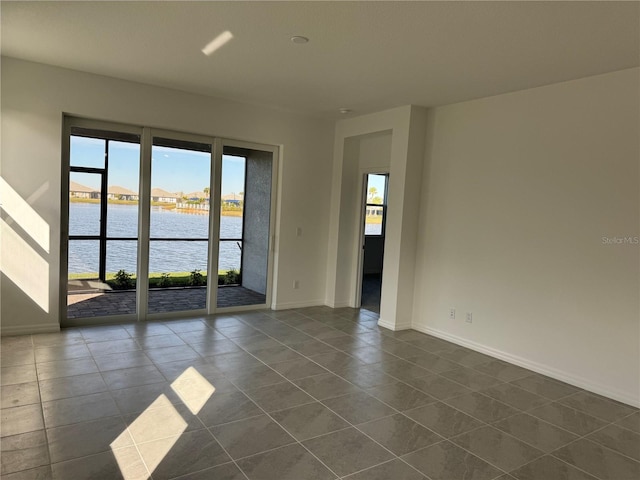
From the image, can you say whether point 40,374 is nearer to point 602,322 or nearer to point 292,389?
point 292,389

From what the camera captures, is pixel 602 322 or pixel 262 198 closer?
pixel 602 322

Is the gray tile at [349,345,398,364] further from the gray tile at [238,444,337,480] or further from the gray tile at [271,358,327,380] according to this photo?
the gray tile at [238,444,337,480]

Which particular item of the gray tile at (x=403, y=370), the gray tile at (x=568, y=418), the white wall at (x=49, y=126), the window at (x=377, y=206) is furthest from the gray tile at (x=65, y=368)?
the window at (x=377, y=206)

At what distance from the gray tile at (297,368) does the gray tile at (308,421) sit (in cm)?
58

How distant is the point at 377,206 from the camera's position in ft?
29.2

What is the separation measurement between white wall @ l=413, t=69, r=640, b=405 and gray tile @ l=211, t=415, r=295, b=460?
266cm

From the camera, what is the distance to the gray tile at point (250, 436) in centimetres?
254

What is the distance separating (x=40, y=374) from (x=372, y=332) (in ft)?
10.8

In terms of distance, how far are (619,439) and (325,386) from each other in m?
2.04

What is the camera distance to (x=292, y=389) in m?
3.43

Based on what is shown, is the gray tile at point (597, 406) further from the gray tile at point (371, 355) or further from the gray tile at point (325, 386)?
the gray tile at point (325, 386)

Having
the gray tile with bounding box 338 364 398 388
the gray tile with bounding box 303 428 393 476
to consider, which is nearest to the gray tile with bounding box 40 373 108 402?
the gray tile with bounding box 303 428 393 476

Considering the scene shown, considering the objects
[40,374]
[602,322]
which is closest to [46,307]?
[40,374]

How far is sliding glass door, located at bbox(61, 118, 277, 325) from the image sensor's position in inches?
185
